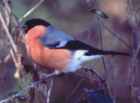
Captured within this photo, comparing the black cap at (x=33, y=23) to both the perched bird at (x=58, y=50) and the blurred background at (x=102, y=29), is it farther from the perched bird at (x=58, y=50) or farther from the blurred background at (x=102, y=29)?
the blurred background at (x=102, y=29)

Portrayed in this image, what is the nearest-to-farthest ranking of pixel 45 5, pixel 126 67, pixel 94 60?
A: pixel 94 60 < pixel 126 67 < pixel 45 5

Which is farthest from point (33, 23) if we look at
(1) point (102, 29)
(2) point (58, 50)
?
(1) point (102, 29)

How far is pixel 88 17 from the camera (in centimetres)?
523

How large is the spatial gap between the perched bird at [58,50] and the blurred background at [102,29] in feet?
0.31

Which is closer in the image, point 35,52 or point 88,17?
point 35,52

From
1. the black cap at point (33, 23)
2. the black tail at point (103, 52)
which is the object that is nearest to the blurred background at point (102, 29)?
the black tail at point (103, 52)

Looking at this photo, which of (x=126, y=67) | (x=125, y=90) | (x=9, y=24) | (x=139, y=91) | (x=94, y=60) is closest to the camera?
(x=9, y=24)

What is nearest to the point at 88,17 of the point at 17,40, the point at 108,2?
the point at 108,2

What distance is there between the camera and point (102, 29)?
353 centimetres

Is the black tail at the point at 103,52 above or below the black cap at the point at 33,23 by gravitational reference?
below

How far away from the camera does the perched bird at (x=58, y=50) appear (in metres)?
Answer: 3.61

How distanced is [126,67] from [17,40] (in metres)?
2.02

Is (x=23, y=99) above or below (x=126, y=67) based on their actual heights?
above

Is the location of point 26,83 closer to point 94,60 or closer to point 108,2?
point 94,60
